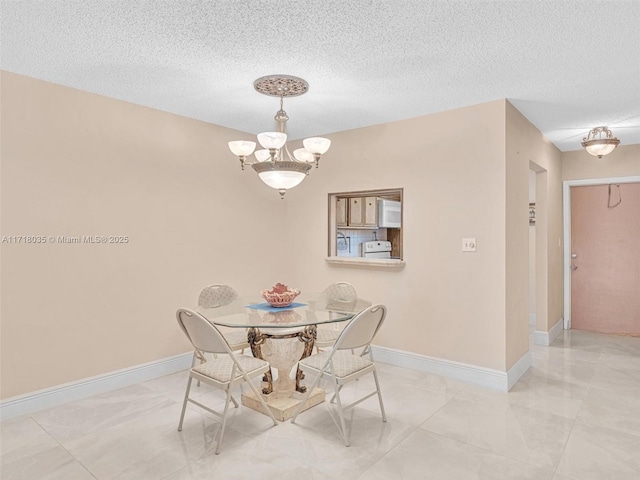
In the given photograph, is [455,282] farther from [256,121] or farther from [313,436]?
[256,121]

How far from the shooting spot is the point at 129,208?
337 cm

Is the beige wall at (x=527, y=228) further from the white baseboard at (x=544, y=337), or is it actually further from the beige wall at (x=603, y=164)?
the beige wall at (x=603, y=164)

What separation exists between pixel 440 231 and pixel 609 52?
173 centimetres

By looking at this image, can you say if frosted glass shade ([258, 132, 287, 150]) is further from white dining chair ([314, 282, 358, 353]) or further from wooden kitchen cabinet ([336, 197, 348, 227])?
wooden kitchen cabinet ([336, 197, 348, 227])

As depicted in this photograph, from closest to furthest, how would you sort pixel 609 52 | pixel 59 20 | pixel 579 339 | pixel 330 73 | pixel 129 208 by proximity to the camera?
pixel 59 20 < pixel 609 52 < pixel 330 73 < pixel 129 208 < pixel 579 339

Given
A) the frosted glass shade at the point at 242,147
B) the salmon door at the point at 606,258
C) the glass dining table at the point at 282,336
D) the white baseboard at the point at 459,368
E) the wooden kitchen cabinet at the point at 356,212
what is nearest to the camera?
the frosted glass shade at the point at 242,147

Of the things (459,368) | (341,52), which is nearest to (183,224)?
(341,52)

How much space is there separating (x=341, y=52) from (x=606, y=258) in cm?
460

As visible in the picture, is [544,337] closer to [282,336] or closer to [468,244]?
[468,244]

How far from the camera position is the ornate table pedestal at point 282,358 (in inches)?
111

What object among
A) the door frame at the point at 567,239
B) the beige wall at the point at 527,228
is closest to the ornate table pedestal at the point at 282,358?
the beige wall at the point at 527,228

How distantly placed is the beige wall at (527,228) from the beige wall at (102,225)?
8.61 ft

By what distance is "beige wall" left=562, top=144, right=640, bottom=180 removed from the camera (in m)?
4.71

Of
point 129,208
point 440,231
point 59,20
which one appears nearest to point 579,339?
point 440,231
